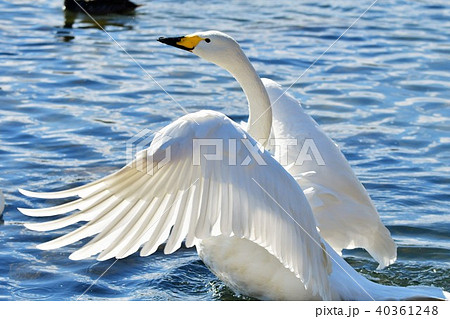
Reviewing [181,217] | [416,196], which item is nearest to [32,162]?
[416,196]

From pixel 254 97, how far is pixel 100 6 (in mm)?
10161

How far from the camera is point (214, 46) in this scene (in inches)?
231

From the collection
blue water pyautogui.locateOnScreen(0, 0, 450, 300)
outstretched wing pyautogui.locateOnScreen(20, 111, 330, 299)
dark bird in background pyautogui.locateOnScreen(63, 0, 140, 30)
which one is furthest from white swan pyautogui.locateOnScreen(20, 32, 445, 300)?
dark bird in background pyautogui.locateOnScreen(63, 0, 140, 30)

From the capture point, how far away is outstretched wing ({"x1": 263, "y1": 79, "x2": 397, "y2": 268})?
6.21 m

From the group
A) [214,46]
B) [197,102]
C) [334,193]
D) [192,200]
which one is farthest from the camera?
[197,102]

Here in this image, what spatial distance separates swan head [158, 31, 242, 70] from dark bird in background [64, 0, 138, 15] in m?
9.65

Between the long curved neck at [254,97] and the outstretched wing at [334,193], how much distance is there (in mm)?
491

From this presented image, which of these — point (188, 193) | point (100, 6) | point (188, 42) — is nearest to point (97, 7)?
point (100, 6)

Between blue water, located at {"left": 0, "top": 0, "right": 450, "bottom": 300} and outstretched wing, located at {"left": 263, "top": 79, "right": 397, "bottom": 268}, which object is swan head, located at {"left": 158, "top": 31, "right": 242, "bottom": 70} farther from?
blue water, located at {"left": 0, "top": 0, "right": 450, "bottom": 300}

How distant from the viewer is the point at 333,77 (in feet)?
39.3

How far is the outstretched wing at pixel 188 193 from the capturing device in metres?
4.64

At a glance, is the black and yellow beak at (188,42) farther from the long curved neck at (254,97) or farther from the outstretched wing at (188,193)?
the outstretched wing at (188,193)

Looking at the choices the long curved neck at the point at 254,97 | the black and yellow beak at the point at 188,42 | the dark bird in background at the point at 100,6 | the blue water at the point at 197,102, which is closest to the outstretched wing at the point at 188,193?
the long curved neck at the point at 254,97

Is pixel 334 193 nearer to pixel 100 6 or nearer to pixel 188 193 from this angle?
pixel 188 193
